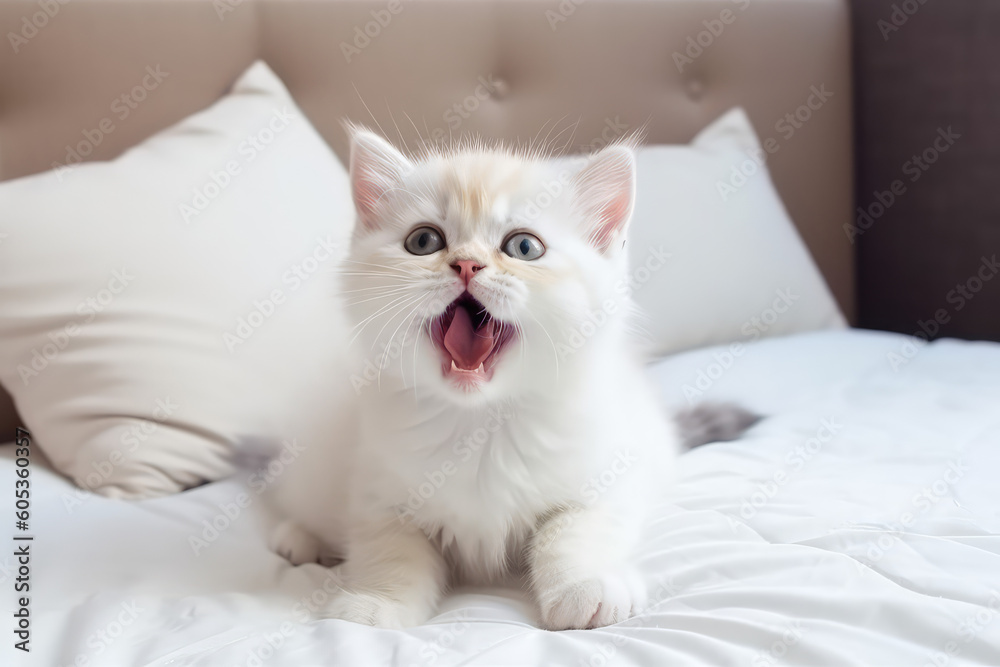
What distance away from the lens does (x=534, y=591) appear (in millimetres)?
899

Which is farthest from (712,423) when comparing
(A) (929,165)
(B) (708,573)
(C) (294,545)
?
(A) (929,165)

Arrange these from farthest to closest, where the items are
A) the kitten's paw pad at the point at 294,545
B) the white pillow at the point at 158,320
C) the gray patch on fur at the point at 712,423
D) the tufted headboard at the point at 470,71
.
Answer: the tufted headboard at the point at 470,71, the gray patch on fur at the point at 712,423, the white pillow at the point at 158,320, the kitten's paw pad at the point at 294,545

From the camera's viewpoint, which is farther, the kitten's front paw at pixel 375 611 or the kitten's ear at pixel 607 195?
the kitten's ear at pixel 607 195

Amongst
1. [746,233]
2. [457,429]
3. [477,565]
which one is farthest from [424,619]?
[746,233]

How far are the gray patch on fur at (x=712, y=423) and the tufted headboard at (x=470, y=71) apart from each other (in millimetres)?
965

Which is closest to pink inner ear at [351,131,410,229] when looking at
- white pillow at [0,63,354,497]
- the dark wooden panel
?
white pillow at [0,63,354,497]

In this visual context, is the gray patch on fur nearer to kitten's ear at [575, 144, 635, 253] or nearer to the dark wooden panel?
kitten's ear at [575, 144, 635, 253]

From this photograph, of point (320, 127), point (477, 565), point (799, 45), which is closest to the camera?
point (477, 565)

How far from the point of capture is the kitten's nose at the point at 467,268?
2.76ft

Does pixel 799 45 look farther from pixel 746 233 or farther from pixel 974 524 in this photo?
pixel 974 524

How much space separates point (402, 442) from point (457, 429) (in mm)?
76

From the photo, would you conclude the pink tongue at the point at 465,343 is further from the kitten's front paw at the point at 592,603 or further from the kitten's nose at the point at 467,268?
the kitten's front paw at the point at 592,603

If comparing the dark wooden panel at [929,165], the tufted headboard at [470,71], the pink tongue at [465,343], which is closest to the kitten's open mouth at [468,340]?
the pink tongue at [465,343]

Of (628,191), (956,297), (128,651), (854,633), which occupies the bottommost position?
(956,297)
